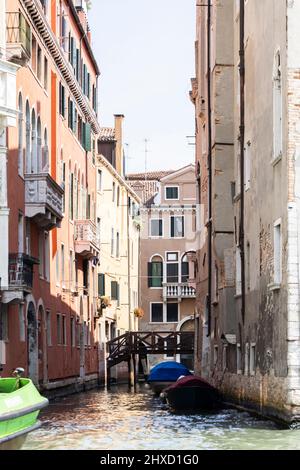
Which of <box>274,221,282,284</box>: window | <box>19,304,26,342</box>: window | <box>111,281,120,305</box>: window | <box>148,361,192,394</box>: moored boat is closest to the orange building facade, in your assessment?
<box>19,304,26,342</box>: window

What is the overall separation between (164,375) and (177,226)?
86.3 ft

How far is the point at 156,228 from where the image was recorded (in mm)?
62000

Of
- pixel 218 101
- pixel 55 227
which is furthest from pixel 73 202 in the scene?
pixel 218 101

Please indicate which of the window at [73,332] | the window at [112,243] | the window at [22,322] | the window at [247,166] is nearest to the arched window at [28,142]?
the window at [22,322]

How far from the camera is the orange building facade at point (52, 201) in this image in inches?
1044

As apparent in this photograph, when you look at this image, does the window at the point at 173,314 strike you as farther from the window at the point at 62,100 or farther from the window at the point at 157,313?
the window at the point at 62,100

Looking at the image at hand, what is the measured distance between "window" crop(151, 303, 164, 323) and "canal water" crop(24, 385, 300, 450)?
105 ft

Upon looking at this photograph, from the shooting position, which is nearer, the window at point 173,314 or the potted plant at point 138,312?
the potted plant at point 138,312

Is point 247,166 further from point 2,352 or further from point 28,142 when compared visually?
point 2,352

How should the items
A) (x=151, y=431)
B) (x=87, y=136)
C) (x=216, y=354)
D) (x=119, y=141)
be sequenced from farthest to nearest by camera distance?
1. (x=119, y=141)
2. (x=87, y=136)
3. (x=216, y=354)
4. (x=151, y=431)

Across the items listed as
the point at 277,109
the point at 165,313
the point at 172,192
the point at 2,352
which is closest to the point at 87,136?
the point at 2,352

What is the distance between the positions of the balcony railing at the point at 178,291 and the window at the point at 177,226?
287 cm

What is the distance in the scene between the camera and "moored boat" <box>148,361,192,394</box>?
3516cm
